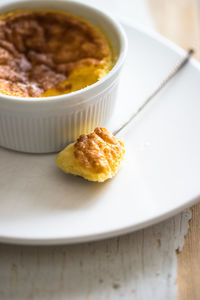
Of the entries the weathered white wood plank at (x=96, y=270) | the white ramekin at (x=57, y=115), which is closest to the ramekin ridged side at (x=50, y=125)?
the white ramekin at (x=57, y=115)

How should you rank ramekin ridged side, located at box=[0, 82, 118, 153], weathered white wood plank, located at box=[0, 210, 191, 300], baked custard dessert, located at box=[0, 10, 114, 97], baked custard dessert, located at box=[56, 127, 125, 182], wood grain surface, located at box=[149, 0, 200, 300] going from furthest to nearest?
wood grain surface, located at box=[149, 0, 200, 300] < baked custard dessert, located at box=[0, 10, 114, 97] < ramekin ridged side, located at box=[0, 82, 118, 153] < baked custard dessert, located at box=[56, 127, 125, 182] < weathered white wood plank, located at box=[0, 210, 191, 300]

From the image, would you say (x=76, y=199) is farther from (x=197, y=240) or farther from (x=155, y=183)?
(x=197, y=240)

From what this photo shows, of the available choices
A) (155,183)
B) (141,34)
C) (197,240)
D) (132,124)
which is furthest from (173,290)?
(141,34)

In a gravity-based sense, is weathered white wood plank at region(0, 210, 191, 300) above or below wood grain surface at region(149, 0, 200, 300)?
below

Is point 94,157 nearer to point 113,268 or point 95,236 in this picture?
point 95,236

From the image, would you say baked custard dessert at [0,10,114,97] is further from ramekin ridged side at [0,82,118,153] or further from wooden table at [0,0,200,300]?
wooden table at [0,0,200,300]

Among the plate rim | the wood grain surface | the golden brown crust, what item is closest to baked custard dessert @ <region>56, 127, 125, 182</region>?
the golden brown crust
